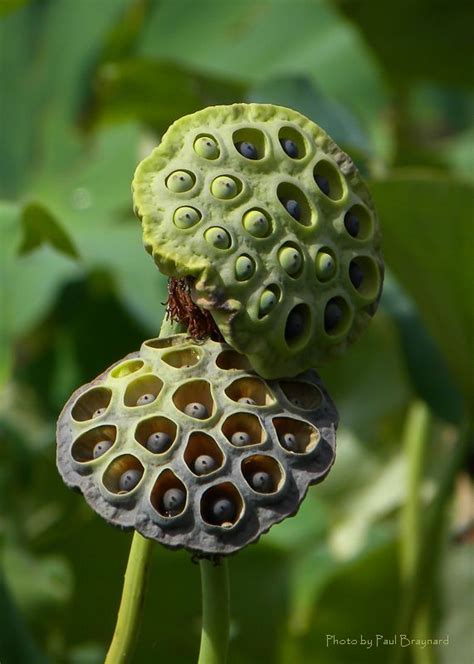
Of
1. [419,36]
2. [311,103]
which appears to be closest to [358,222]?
[311,103]

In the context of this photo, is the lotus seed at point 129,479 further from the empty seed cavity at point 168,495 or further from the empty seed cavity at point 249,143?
the empty seed cavity at point 249,143

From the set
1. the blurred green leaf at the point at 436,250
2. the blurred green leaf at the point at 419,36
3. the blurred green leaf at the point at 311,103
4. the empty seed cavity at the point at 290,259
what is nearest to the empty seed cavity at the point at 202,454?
the empty seed cavity at the point at 290,259

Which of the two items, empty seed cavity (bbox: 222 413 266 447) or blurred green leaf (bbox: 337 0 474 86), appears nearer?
empty seed cavity (bbox: 222 413 266 447)

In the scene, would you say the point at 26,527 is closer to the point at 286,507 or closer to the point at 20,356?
the point at 20,356

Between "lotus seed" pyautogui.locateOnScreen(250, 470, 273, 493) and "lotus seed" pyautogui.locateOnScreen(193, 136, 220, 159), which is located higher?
"lotus seed" pyautogui.locateOnScreen(193, 136, 220, 159)

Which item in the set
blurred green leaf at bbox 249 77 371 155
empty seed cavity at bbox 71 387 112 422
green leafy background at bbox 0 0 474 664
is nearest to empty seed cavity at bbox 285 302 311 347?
empty seed cavity at bbox 71 387 112 422

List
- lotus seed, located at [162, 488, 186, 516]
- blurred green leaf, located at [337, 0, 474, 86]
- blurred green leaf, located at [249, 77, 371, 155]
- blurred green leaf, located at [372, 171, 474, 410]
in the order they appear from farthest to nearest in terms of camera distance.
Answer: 1. blurred green leaf, located at [337, 0, 474, 86]
2. blurred green leaf, located at [249, 77, 371, 155]
3. blurred green leaf, located at [372, 171, 474, 410]
4. lotus seed, located at [162, 488, 186, 516]

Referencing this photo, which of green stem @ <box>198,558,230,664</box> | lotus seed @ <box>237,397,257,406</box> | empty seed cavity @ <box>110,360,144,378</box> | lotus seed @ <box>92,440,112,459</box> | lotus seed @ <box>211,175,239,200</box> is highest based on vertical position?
lotus seed @ <box>211,175,239,200</box>

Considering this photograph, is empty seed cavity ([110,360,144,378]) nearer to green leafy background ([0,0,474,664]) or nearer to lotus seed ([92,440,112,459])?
lotus seed ([92,440,112,459])
